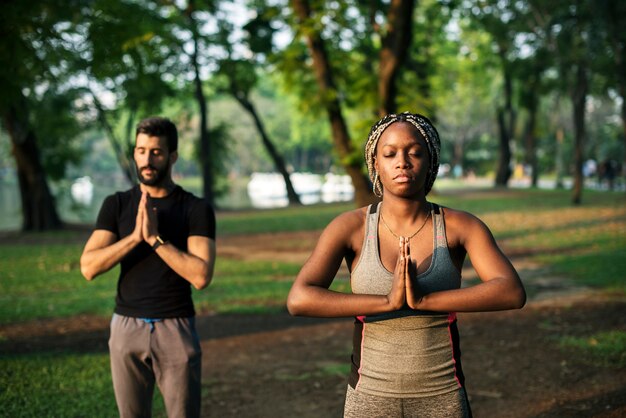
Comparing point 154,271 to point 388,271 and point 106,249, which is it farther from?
point 388,271

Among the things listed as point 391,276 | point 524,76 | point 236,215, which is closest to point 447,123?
point 524,76

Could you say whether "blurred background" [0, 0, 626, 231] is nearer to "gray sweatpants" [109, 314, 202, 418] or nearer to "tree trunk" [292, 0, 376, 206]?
"tree trunk" [292, 0, 376, 206]

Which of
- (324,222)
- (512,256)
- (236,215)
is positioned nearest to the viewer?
(512,256)

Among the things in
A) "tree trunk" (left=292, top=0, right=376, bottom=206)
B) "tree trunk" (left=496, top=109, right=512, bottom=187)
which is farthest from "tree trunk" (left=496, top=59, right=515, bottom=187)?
"tree trunk" (left=292, top=0, right=376, bottom=206)

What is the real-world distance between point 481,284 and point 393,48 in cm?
1118

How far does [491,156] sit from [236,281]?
62.9 metres

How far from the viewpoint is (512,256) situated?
15.4m

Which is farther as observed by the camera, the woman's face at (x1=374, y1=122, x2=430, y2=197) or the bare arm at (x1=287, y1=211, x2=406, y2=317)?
the woman's face at (x1=374, y1=122, x2=430, y2=197)

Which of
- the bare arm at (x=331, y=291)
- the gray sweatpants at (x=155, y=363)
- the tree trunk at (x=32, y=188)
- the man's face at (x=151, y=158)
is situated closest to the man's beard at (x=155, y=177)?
the man's face at (x=151, y=158)

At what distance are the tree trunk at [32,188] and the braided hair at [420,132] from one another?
20876mm

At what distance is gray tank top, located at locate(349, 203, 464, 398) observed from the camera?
2.58m

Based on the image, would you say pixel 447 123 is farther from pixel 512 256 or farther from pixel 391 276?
pixel 391 276

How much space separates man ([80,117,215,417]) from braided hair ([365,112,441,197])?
1292mm

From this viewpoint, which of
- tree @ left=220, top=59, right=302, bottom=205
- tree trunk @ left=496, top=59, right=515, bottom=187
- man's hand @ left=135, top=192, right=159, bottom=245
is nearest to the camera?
man's hand @ left=135, top=192, right=159, bottom=245
